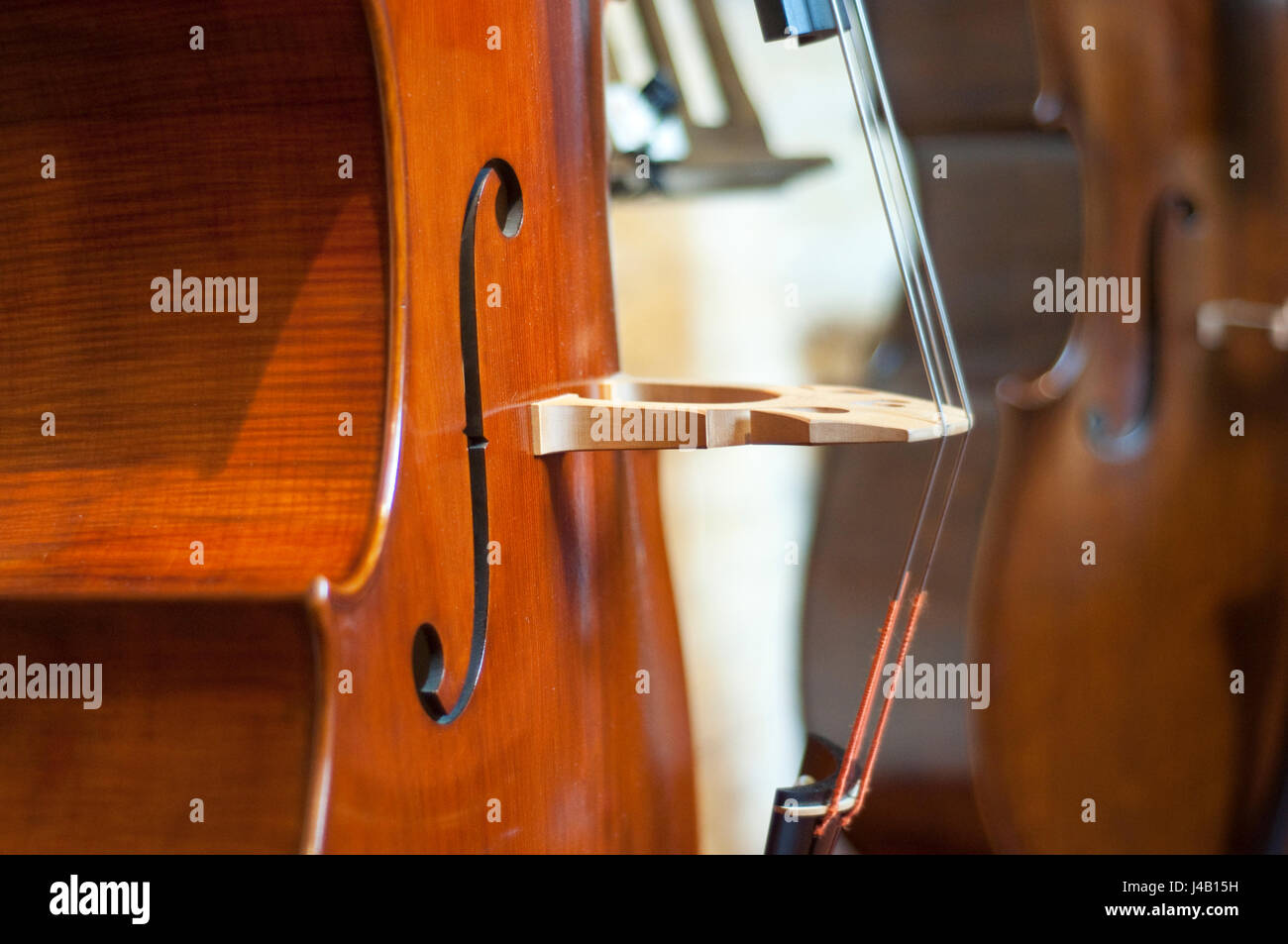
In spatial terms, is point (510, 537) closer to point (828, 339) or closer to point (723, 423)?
point (723, 423)

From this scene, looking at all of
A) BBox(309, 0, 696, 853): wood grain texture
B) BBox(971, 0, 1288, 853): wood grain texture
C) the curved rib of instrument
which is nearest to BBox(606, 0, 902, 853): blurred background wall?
BBox(971, 0, 1288, 853): wood grain texture

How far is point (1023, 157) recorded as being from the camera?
1148 millimetres

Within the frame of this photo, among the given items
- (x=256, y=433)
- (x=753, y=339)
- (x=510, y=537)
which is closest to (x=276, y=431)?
(x=256, y=433)

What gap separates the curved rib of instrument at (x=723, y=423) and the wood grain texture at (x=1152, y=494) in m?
0.49

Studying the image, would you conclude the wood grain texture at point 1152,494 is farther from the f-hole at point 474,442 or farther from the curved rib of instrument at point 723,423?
the f-hole at point 474,442

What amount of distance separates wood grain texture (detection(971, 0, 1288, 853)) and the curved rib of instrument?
0.49 meters

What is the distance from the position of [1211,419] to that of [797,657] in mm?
510

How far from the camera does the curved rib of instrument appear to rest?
0.61m

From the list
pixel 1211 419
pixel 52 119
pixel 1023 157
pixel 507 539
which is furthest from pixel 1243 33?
pixel 52 119

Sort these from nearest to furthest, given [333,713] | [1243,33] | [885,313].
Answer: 1. [333,713]
2. [1243,33]
3. [885,313]

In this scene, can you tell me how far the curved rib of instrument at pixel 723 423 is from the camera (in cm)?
61

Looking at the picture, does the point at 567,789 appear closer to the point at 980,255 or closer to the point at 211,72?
the point at 211,72

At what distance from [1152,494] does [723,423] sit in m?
→ 0.72

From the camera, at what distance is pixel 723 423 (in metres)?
0.63
